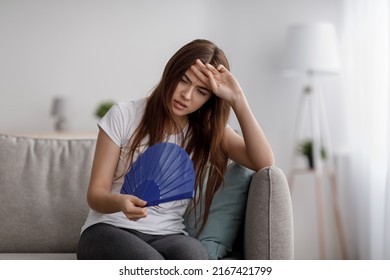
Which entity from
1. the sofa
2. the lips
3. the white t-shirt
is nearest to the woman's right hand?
the white t-shirt

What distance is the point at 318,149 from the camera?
3.67m

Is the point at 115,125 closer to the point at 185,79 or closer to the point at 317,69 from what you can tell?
the point at 185,79

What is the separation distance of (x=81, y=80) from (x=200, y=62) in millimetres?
2712

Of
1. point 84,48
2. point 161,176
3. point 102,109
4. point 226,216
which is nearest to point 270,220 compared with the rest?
point 226,216

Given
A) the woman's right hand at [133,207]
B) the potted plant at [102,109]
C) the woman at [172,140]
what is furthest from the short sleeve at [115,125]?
the potted plant at [102,109]

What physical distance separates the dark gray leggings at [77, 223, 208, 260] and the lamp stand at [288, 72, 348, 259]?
212 centimetres

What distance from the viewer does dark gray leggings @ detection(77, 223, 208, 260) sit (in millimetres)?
1515

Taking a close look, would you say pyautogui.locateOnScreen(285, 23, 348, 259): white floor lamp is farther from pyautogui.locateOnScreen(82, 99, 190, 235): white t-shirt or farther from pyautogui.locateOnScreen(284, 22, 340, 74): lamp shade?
pyautogui.locateOnScreen(82, 99, 190, 235): white t-shirt

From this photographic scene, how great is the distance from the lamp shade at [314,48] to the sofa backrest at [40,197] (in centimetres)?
→ 192

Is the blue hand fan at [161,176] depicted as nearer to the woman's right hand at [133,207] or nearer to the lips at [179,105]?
the woman's right hand at [133,207]

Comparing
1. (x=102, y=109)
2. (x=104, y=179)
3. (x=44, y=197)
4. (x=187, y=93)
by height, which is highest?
(x=187, y=93)

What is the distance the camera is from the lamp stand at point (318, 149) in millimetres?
3674

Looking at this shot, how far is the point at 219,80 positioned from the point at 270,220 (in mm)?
432

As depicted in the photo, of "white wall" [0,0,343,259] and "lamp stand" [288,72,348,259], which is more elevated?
"white wall" [0,0,343,259]
